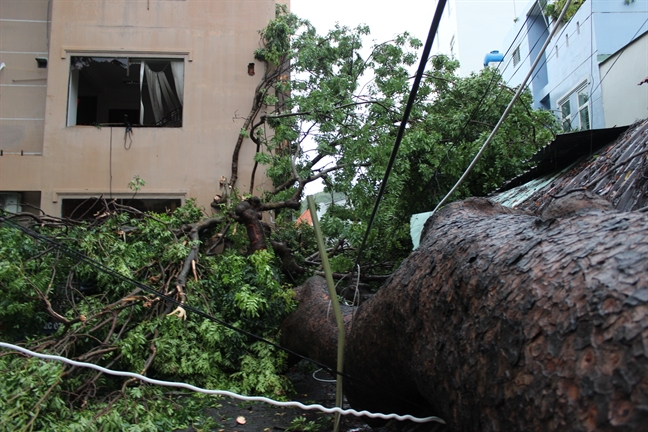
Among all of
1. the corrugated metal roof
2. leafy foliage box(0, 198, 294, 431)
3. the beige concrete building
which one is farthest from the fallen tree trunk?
the beige concrete building

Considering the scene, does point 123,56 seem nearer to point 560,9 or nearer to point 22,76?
point 22,76

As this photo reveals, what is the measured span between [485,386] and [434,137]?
6301 millimetres

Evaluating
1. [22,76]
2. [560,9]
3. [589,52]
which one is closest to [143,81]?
[22,76]

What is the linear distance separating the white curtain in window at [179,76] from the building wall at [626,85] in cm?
750

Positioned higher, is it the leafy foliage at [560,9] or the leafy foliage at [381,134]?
the leafy foliage at [560,9]

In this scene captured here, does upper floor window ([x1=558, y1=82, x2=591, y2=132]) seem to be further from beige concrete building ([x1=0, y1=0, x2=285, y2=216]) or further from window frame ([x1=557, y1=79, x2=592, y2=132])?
beige concrete building ([x1=0, y1=0, x2=285, y2=216])

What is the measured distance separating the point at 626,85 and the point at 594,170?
221 inches

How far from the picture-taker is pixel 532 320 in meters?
1.51

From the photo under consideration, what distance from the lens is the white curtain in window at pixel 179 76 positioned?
9.56m

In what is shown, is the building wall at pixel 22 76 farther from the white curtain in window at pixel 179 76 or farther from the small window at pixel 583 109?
the small window at pixel 583 109

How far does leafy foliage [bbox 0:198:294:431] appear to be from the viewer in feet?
12.1

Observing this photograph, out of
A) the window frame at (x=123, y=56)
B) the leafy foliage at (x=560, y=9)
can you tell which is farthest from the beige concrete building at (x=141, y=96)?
the leafy foliage at (x=560, y=9)

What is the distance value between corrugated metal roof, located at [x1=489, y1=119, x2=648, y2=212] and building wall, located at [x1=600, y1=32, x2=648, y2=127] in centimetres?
370

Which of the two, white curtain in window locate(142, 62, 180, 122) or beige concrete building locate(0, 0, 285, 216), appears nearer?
beige concrete building locate(0, 0, 285, 216)
